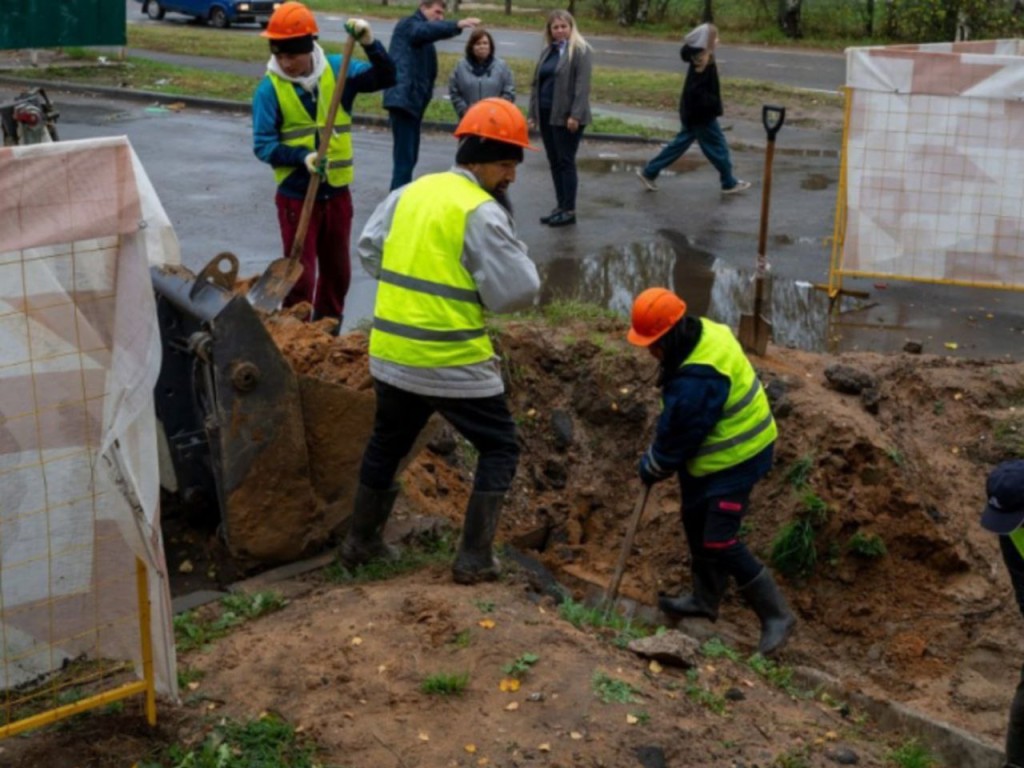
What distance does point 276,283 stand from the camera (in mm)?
7434

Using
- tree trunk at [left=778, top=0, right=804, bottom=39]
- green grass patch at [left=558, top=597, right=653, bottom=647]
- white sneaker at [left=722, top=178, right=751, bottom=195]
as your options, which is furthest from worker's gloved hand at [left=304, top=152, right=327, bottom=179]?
tree trunk at [left=778, top=0, right=804, bottom=39]

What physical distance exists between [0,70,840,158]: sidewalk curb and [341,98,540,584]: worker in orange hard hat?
35.6ft

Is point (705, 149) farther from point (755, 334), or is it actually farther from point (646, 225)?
point (755, 334)

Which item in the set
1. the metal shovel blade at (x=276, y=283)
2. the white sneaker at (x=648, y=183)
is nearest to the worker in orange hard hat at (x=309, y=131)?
the metal shovel blade at (x=276, y=283)

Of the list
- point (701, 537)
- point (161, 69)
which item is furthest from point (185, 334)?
point (161, 69)

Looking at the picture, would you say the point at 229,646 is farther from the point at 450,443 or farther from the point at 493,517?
the point at 450,443

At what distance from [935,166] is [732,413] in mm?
4460

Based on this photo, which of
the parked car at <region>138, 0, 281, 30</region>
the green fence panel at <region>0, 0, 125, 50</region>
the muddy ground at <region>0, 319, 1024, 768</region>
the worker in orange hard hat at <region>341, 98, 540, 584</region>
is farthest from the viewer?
the parked car at <region>138, 0, 281, 30</region>

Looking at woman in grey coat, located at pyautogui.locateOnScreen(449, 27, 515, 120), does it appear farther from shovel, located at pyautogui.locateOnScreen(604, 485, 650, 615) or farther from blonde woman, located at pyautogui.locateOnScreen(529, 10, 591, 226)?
shovel, located at pyautogui.locateOnScreen(604, 485, 650, 615)

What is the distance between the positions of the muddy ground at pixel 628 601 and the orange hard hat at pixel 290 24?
1.75 meters

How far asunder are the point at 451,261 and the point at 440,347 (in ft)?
1.09

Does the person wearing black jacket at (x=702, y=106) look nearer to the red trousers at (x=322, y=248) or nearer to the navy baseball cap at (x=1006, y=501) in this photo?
the red trousers at (x=322, y=248)

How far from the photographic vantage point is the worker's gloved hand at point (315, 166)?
752 cm

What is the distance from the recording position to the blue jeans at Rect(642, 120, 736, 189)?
13.2 m
